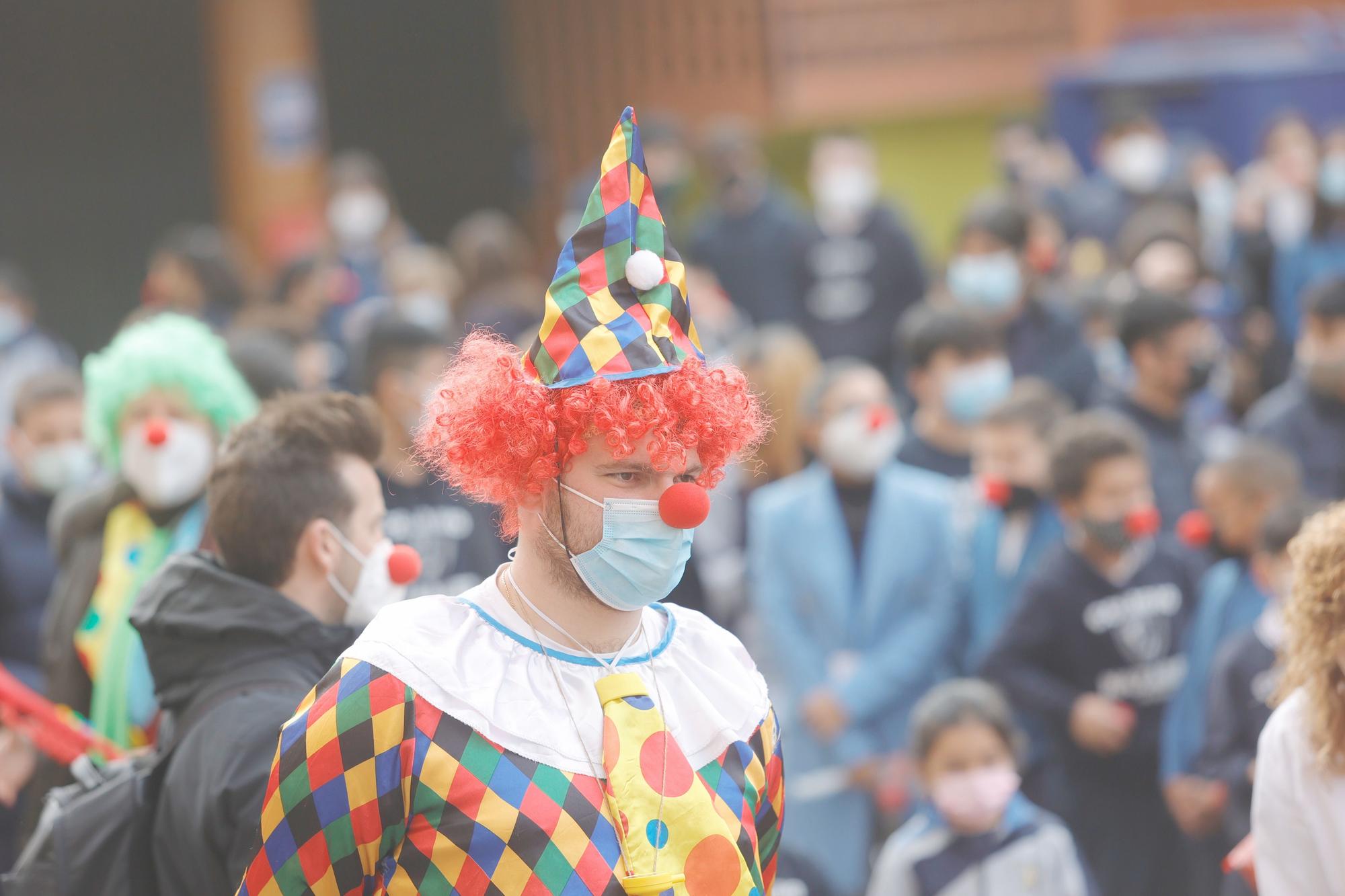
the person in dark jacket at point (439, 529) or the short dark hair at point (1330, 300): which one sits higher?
the short dark hair at point (1330, 300)

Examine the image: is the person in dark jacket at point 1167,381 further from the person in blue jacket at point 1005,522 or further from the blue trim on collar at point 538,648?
the blue trim on collar at point 538,648

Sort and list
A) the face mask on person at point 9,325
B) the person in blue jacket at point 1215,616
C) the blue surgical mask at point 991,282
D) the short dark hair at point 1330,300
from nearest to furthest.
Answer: the person in blue jacket at point 1215,616 < the short dark hair at point 1330,300 < the blue surgical mask at point 991,282 < the face mask on person at point 9,325

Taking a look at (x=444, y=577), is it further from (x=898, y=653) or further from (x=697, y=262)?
(x=697, y=262)

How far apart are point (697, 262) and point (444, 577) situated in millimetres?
5736

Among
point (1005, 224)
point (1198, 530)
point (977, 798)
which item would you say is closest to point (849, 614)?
point (1198, 530)

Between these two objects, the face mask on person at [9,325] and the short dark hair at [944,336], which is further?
the face mask on person at [9,325]

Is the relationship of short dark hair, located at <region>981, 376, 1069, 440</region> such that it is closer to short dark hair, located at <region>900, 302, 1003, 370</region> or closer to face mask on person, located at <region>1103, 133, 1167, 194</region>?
short dark hair, located at <region>900, 302, 1003, 370</region>

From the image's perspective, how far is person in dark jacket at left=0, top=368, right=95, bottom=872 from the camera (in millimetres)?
5078

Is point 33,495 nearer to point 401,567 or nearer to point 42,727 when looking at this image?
point 42,727

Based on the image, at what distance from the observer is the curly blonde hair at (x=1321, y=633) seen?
2814 mm

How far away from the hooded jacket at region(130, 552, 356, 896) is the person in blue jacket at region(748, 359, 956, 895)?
2.56 metres

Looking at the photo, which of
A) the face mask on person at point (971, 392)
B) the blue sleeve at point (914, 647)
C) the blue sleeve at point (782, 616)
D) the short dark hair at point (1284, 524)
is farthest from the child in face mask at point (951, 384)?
the short dark hair at point (1284, 524)

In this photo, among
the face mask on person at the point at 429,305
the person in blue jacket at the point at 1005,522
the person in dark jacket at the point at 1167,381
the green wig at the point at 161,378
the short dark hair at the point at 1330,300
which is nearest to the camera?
the green wig at the point at 161,378

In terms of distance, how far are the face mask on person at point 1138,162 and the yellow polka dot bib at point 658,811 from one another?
865 cm
